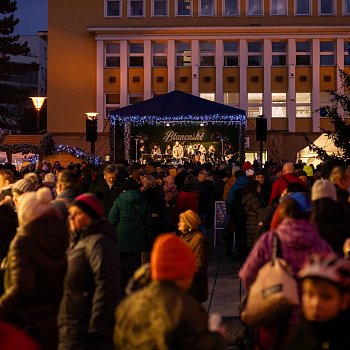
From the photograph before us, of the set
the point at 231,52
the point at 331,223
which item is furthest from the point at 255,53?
the point at 331,223

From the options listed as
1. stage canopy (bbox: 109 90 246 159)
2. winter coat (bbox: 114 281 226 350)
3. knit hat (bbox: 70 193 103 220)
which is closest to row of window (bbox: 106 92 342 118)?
stage canopy (bbox: 109 90 246 159)

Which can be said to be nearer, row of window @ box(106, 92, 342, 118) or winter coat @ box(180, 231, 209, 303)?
winter coat @ box(180, 231, 209, 303)

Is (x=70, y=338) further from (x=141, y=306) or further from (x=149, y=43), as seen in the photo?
(x=149, y=43)

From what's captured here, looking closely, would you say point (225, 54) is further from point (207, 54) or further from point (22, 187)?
point (22, 187)

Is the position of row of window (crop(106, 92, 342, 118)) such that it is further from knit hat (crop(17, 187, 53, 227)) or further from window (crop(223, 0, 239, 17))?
knit hat (crop(17, 187, 53, 227))

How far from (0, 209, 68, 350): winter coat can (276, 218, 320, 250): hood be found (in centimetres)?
154

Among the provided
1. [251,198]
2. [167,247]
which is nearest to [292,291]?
[167,247]

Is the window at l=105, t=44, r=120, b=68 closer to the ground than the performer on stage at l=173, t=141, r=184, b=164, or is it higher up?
higher up

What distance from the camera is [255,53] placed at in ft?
191

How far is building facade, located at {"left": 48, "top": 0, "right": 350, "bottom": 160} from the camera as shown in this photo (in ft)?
188

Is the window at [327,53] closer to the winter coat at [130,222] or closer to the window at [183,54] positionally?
the window at [183,54]

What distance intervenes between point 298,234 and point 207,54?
5295 centimetres

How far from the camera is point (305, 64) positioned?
57.8 m

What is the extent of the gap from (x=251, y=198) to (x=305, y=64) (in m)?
44.4
